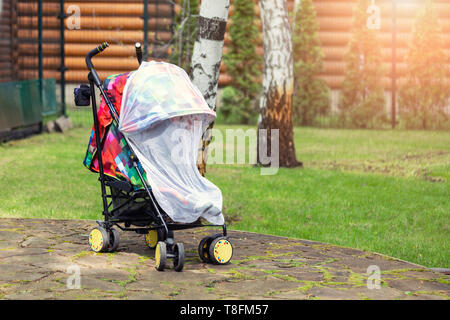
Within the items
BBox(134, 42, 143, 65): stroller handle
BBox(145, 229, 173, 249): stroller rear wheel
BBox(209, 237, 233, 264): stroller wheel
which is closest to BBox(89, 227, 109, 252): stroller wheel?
BBox(145, 229, 173, 249): stroller rear wheel

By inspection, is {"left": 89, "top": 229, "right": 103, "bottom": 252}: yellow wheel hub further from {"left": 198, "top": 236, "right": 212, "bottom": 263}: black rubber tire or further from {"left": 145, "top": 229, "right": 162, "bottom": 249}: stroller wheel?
{"left": 198, "top": 236, "right": 212, "bottom": 263}: black rubber tire

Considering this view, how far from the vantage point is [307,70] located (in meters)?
19.6

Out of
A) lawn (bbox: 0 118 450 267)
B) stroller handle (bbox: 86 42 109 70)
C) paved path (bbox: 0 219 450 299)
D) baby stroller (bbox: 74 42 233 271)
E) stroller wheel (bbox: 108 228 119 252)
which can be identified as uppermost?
stroller handle (bbox: 86 42 109 70)

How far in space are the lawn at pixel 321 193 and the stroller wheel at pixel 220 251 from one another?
1592 millimetres

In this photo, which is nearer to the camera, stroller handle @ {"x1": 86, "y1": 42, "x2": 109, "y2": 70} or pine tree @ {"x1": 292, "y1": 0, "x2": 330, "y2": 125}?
stroller handle @ {"x1": 86, "y1": 42, "x2": 109, "y2": 70}

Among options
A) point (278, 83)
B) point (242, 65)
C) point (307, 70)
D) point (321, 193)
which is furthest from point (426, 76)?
point (321, 193)

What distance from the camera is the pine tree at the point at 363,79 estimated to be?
19281mm

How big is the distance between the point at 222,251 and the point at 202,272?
31cm

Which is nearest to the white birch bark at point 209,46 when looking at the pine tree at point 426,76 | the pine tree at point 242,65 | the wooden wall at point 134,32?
the pine tree at point 242,65

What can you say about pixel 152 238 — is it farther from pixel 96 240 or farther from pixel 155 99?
pixel 155 99

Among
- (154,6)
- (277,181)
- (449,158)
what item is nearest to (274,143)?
(277,181)

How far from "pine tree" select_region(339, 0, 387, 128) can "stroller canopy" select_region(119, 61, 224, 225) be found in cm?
1399

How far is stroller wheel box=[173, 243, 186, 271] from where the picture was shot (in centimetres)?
550

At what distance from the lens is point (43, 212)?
796cm
